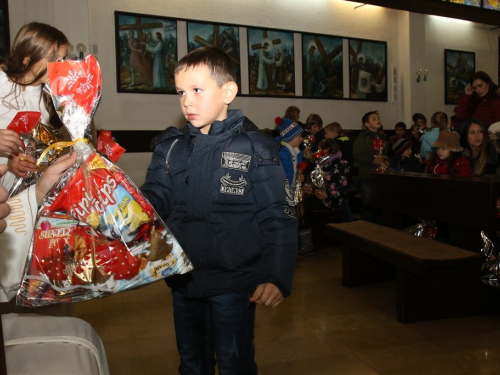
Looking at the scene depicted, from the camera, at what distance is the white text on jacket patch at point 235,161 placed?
1.98 m

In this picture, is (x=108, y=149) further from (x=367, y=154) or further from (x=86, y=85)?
(x=367, y=154)

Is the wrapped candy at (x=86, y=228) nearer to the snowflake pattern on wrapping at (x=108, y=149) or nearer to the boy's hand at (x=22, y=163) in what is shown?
the snowflake pattern on wrapping at (x=108, y=149)

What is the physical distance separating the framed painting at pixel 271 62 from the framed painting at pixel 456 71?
5257 millimetres

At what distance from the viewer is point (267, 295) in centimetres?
187

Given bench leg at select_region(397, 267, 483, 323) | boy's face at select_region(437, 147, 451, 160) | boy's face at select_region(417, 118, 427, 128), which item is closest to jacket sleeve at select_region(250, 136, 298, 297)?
bench leg at select_region(397, 267, 483, 323)

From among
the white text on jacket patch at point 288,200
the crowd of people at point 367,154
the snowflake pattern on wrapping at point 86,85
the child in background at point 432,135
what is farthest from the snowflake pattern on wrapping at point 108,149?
the child in background at point 432,135

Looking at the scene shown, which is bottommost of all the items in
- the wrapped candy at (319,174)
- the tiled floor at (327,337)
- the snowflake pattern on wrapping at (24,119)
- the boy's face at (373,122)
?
the tiled floor at (327,337)

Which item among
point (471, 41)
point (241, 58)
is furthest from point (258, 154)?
point (471, 41)

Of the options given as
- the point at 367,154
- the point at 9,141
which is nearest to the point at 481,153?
the point at 367,154

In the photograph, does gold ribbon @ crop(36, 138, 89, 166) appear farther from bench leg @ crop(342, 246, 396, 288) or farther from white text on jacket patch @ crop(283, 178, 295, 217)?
bench leg @ crop(342, 246, 396, 288)

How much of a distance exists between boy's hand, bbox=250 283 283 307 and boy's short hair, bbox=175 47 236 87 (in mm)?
809

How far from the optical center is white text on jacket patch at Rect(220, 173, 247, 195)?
1966mm

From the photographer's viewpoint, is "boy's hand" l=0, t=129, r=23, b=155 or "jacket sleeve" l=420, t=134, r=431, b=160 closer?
"boy's hand" l=0, t=129, r=23, b=155

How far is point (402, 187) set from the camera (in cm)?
511
